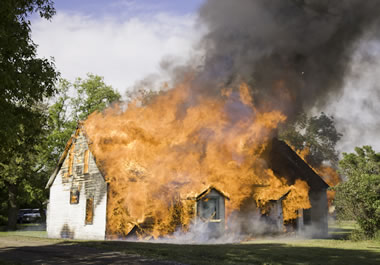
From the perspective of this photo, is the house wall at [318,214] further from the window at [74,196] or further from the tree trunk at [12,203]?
the tree trunk at [12,203]

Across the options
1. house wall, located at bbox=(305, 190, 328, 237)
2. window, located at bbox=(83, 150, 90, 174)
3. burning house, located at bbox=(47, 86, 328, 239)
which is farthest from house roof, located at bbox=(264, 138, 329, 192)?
window, located at bbox=(83, 150, 90, 174)

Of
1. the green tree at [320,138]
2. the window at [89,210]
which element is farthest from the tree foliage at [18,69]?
the green tree at [320,138]

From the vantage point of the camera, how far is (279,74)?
77.3 ft

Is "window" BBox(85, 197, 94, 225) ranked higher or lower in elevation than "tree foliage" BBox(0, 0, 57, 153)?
lower

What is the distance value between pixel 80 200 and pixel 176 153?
851 centimetres

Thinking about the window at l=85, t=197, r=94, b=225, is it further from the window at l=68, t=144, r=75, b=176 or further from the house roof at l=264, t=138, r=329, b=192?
the house roof at l=264, t=138, r=329, b=192

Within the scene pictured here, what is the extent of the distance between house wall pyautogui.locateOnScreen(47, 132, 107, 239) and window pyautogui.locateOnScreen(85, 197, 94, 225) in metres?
0.20

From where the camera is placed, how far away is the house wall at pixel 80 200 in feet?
78.6

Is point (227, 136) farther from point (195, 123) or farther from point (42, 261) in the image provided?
point (42, 261)

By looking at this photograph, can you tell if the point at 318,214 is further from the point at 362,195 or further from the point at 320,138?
the point at 320,138

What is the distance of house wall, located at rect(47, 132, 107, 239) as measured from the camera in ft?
78.6

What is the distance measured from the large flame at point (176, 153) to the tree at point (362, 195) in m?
5.27

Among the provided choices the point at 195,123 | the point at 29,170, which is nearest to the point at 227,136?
the point at 195,123

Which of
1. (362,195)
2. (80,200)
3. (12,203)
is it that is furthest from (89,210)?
(12,203)
